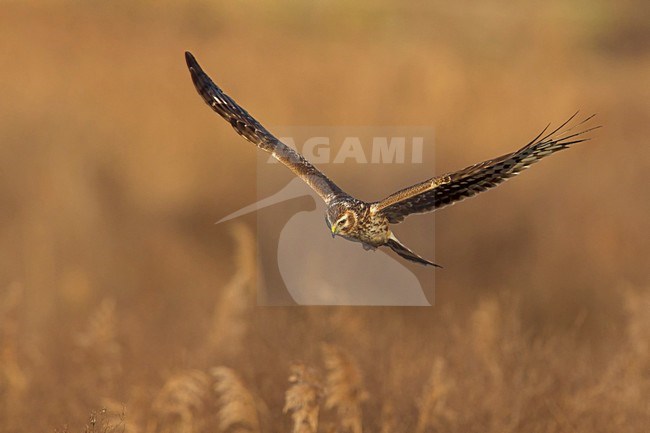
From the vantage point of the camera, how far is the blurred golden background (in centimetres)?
962

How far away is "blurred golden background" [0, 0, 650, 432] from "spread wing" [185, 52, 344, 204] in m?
1.37

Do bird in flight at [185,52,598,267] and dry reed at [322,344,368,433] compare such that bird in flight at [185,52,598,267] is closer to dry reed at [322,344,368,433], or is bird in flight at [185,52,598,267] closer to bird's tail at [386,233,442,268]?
bird's tail at [386,233,442,268]

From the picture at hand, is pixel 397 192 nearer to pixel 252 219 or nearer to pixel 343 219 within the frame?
pixel 343 219

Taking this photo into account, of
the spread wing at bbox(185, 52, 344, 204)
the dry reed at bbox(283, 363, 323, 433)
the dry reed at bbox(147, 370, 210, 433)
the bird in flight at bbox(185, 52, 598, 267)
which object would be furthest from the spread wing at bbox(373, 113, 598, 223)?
the dry reed at bbox(147, 370, 210, 433)

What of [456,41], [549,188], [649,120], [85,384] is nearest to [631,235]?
[549,188]

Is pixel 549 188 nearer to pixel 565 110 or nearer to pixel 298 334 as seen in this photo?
pixel 565 110

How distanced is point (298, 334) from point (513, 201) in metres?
6.30

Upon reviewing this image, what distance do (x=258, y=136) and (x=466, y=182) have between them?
4.74ft

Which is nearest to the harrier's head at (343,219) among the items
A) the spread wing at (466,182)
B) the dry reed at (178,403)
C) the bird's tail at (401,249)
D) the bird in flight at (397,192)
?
the bird in flight at (397,192)

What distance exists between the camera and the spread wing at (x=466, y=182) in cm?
671

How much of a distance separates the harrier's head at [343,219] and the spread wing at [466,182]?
145 millimetres

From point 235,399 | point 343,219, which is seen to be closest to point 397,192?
point 343,219

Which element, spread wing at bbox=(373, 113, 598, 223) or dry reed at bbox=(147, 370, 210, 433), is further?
dry reed at bbox=(147, 370, 210, 433)

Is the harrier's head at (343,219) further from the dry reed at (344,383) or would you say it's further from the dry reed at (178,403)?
the dry reed at (178,403)
